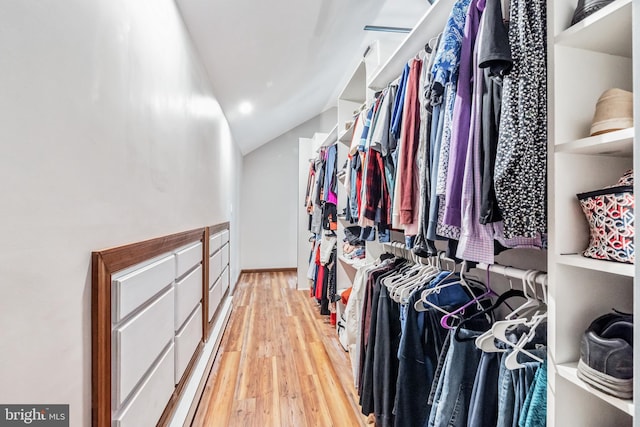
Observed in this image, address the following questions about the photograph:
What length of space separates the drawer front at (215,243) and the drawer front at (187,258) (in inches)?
14.5

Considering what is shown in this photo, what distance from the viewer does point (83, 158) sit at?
783 millimetres

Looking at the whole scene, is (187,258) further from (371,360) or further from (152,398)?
(371,360)

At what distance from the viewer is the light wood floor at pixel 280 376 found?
164 centimetres

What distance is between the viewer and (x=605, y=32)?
684 mm

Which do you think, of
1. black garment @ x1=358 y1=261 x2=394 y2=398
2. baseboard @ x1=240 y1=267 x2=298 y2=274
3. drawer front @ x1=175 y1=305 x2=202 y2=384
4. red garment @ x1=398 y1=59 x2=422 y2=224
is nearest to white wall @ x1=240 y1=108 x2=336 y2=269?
baseboard @ x1=240 y1=267 x2=298 y2=274

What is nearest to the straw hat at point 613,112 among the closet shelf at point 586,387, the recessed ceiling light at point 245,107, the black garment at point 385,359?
the closet shelf at point 586,387

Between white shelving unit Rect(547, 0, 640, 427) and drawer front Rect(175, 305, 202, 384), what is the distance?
145 centimetres

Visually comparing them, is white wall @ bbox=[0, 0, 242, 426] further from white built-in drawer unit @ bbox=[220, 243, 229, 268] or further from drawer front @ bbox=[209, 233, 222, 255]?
white built-in drawer unit @ bbox=[220, 243, 229, 268]

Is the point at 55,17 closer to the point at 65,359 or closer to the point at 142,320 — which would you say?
the point at 65,359

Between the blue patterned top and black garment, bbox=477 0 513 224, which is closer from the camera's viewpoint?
black garment, bbox=477 0 513 224

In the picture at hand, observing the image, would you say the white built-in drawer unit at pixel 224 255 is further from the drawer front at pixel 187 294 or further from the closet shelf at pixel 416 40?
the closet shelf at pixel 416 40

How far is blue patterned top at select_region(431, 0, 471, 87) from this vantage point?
0.91 m

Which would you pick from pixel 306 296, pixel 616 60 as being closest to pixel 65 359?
pixel 616 60

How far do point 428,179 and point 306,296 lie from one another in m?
3.21
